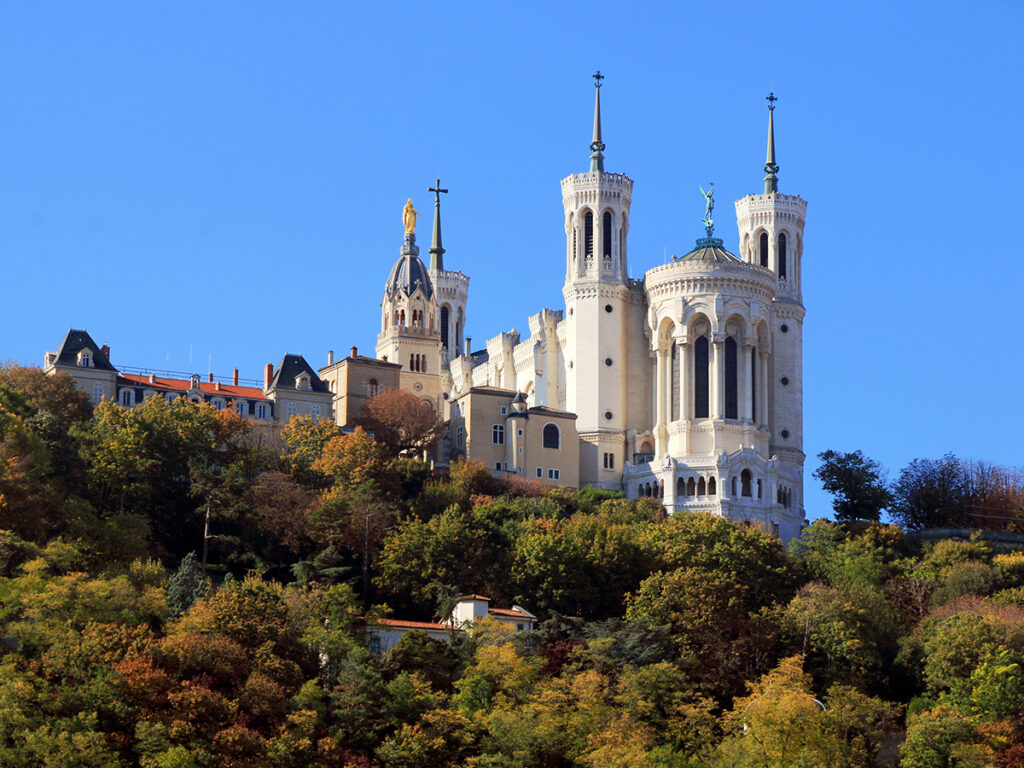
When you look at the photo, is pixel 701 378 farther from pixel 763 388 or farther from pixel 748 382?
pixel 763 388

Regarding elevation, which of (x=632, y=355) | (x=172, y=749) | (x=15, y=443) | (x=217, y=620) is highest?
(x=632, y=355)

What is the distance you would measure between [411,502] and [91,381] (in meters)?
19.4

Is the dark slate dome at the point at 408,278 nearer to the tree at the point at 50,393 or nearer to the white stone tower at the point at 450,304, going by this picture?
the white stone tower at the point at 450,304

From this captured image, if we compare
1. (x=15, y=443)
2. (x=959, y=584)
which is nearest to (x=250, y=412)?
(x=15, y=443)

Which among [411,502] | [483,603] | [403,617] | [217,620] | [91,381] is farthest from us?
[91,381]

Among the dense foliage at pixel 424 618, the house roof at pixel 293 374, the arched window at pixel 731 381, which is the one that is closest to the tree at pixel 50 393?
the dense foliage at pixel 424 618

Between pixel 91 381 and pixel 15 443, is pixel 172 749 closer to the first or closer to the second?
pixel 15 443

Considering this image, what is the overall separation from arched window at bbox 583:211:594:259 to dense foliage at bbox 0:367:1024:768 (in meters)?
17.2

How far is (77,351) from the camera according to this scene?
306 feet

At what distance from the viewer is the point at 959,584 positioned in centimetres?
8031

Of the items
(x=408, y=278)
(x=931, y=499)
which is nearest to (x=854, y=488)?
(x=931, y=499)

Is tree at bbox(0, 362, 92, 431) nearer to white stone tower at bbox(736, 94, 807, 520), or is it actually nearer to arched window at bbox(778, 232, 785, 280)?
white stone tower at bbox(736, 94, 807, 520)

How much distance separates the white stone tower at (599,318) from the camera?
99562 mm

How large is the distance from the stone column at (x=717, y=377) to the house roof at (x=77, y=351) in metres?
31.2
